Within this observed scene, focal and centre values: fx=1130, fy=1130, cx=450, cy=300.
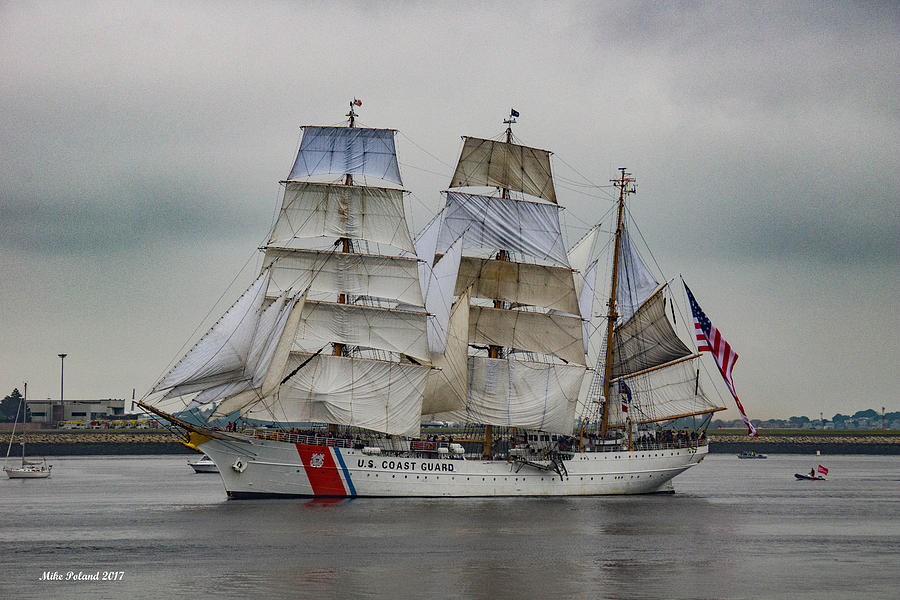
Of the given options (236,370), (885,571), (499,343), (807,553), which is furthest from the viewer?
(499,343)

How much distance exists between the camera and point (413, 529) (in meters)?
60.5

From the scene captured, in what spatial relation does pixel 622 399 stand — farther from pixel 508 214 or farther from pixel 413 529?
pixel 413 529

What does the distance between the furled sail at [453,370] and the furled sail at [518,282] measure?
13.2ft

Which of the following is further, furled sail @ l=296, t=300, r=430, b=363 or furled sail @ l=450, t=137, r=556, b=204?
furled sail @ l=450, t=137, r=556, b=204

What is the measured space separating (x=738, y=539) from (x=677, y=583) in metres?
17.2

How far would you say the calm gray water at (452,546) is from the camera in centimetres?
4141

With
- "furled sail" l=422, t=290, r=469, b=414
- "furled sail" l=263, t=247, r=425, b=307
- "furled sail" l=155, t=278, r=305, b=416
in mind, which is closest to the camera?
"furled sail" l=155, t=278, r=305, b=416

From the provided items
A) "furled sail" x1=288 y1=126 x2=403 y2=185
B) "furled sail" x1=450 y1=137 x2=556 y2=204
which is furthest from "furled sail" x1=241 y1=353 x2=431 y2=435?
"furled sail" x1=450 y1=137 x2=556 y2=204

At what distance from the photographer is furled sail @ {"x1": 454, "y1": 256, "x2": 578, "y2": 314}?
90.4m

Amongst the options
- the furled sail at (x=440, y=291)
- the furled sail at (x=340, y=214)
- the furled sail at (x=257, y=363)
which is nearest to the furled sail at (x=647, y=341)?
the furled sail at (x=440, y=291)

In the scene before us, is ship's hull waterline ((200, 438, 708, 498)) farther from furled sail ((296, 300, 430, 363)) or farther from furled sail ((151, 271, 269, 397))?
furled sail ((296, 300, 430, 363))

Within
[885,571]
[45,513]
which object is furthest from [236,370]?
[885,571]

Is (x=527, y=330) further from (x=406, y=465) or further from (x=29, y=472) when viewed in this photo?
(x=29, y=472)

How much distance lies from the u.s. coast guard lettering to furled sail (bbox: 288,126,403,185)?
69.2 feet
